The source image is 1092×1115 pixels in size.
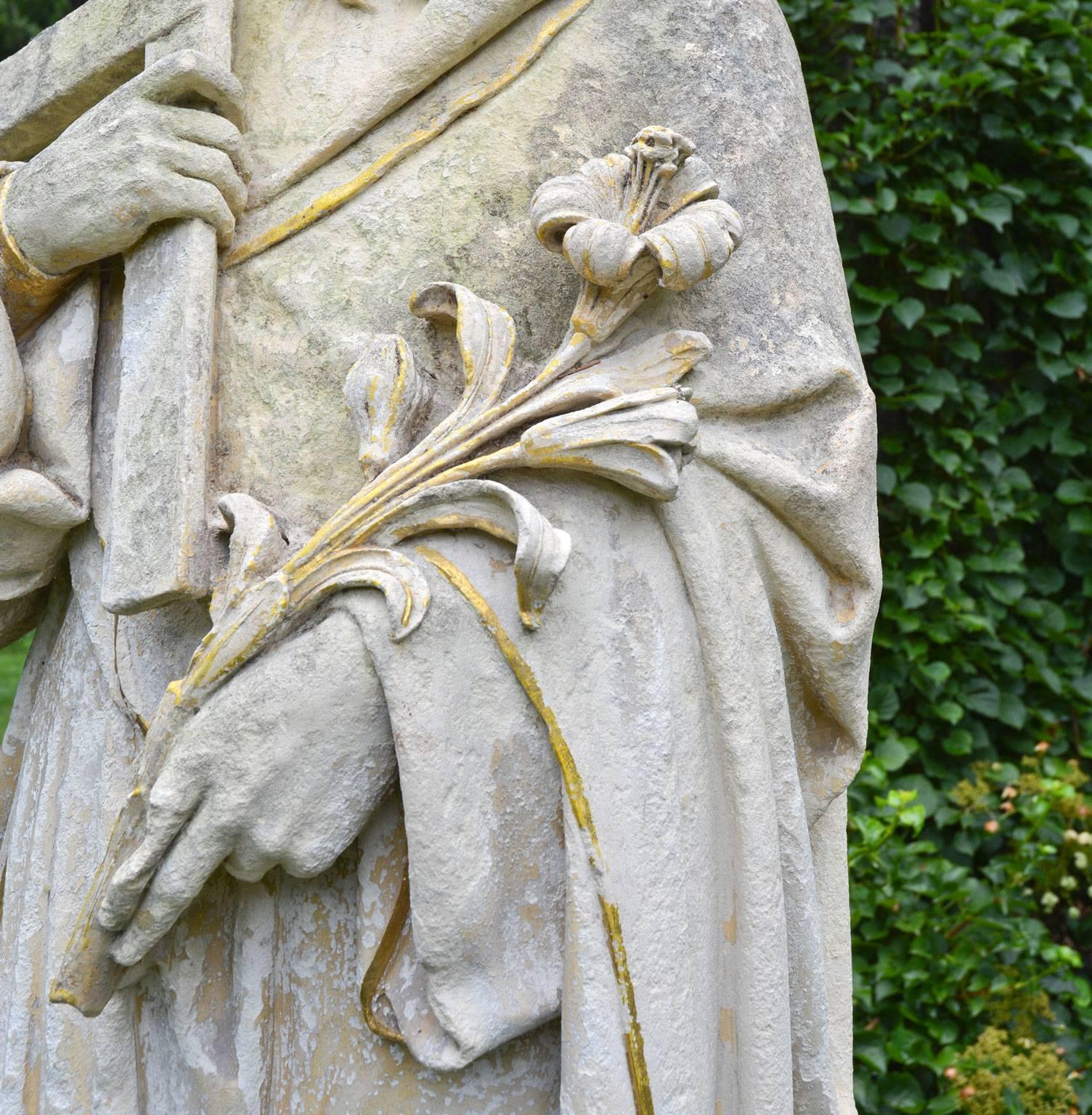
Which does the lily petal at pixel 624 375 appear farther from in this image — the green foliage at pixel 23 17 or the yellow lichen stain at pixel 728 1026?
the green foliage at pixel 23 17

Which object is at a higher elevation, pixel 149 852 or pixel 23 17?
pixel 149 852

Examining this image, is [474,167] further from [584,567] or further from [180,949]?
[180,949]

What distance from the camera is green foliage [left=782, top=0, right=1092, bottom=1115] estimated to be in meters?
3.69

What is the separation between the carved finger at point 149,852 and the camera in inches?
59.1

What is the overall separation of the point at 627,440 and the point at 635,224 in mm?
238

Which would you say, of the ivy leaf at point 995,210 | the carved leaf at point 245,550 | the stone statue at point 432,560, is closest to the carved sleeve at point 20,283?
the stone statue at point 432,560

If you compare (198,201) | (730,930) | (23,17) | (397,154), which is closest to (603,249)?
(397,154)

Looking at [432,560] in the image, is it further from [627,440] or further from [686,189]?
[686,189]

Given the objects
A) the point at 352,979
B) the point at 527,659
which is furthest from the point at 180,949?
the point at 527,659

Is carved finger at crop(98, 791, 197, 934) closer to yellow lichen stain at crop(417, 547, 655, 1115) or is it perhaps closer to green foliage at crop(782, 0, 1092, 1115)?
yellow lichen stain at crop(417, 547, 655, 1115)

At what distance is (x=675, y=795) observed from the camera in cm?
153

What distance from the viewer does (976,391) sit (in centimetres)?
379

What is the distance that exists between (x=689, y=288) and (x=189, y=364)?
21.1 inches

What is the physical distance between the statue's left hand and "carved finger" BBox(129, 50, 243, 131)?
0.60m
